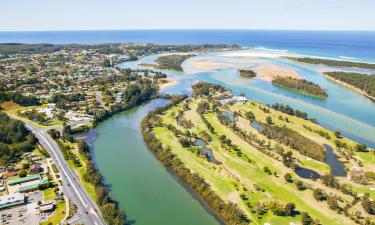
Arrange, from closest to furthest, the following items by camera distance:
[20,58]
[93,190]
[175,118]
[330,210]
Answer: [330,210], [93,190], [175,118], [20,58]

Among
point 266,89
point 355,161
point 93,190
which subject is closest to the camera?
point 93,190

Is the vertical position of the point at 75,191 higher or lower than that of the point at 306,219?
lower

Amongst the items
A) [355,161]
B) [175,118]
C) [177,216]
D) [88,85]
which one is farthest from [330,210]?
Answer: [88,85]

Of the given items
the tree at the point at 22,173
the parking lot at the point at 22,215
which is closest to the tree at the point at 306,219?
the parking lot at the point at 22,215

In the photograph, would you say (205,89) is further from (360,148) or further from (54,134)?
(360,148)

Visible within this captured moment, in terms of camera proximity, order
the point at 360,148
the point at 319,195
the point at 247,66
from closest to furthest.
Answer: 1. the point at 319,195
2. the point at 360,148
3. the point at 247,66

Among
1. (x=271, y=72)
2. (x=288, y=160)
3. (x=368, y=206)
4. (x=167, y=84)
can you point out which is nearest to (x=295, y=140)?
(x=288, y=160)

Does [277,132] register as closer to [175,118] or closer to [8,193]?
[175,118]

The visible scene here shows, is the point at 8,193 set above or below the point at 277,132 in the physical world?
below
